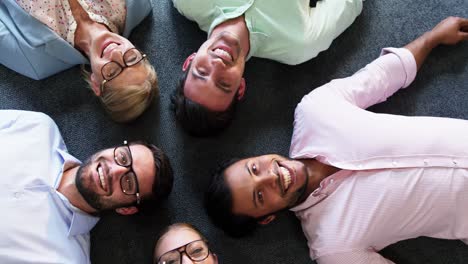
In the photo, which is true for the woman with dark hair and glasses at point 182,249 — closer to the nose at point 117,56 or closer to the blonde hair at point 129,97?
the blonde hair at point 129,97

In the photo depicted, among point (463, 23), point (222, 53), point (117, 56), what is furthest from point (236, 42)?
point (463, 23)

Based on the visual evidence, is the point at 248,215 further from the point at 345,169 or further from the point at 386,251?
the point at 386,251

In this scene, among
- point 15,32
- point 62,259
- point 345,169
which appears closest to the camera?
point 62,259

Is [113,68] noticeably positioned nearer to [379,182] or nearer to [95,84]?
[95,84]

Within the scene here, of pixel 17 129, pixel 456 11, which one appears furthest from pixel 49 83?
pixel 456 11

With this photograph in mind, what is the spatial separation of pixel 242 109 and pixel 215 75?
36 centimetres

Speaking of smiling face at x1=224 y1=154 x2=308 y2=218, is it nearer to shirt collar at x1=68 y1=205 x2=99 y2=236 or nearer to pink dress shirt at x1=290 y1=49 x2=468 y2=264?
pink dress shirt at x1=290 y1=49 x2=468 y2=264

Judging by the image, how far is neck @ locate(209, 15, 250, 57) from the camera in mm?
1667

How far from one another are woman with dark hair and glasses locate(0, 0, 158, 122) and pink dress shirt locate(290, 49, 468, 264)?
0.69 m

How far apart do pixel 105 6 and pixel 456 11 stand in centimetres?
155

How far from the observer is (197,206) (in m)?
1.73

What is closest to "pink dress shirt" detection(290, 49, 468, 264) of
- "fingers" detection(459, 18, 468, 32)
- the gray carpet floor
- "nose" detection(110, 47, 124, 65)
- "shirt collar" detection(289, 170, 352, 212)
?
"shirt collar" detection(289, 170, 352, 212)

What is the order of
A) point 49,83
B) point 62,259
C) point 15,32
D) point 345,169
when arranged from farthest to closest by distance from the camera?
point 49,83 → point 15,32 → point 345,169 → point 62,259

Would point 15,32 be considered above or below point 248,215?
above
